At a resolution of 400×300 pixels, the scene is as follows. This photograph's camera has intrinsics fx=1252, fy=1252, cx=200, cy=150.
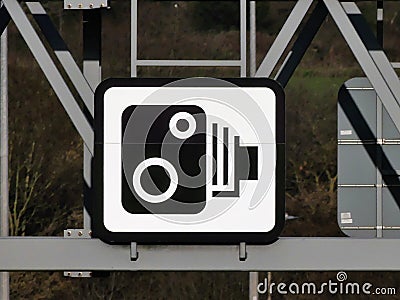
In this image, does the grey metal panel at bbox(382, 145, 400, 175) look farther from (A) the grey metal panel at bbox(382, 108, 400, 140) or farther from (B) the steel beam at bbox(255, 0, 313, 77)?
(B) the steel beam at bbox(255, 0, 313, 77)

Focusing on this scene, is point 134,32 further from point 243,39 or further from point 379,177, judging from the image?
point 379,177

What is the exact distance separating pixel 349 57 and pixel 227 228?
21522mm

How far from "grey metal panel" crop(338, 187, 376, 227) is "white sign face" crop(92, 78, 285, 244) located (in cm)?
183

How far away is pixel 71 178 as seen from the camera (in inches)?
1041

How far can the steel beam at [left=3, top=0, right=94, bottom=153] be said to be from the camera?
26.5ft

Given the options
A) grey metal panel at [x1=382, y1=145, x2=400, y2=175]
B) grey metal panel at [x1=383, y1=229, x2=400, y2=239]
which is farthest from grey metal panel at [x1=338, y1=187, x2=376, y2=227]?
grey metal panel at [x1=382, y1=145, x2=400, y2=175]

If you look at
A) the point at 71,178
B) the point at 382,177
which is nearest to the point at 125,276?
the point at 71,178

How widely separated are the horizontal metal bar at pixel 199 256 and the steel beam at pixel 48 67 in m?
0.87

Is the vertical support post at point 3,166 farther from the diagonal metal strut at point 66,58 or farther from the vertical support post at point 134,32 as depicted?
the vertical support post at point 134,32

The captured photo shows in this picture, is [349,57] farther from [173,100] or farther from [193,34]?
[173,100]

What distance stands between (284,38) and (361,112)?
1.39 meters

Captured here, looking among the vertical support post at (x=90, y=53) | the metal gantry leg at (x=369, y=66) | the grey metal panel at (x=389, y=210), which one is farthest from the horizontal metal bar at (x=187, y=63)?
the grey metal panel at (x=389, y=210)

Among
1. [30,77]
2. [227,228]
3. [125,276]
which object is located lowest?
[125,276]

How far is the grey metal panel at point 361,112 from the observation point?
→ 9.34 meters
